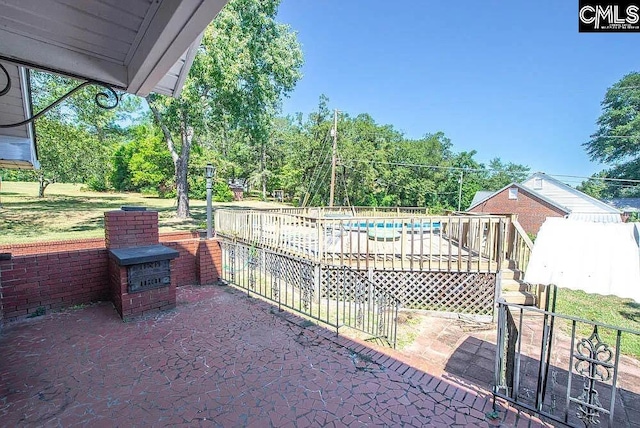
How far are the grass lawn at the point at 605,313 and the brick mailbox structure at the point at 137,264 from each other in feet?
25.6

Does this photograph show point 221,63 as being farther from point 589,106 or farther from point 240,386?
point 589,106

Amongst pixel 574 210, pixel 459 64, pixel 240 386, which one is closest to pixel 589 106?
pixel 574 210

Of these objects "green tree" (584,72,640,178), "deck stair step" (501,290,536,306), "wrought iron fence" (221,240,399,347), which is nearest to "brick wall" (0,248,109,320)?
"wrought iron fence" (221,240,399,347)

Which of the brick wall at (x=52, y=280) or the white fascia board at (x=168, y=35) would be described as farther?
the brick wall at (x=52, y=280)

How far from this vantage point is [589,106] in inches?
1684

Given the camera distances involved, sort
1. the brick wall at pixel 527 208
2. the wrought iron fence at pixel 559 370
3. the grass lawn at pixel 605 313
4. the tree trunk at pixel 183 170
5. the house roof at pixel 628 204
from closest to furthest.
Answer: the wrought iron fence at pixel 559 370, the grass lawn at pixel 605 313, the tree trunk at pixel 183 170, the brick wall at pixel 527 208, the house roof at pixel 628 204

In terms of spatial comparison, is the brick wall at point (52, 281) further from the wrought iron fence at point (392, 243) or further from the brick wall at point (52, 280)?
the wrought iron fence at point (392, 243)

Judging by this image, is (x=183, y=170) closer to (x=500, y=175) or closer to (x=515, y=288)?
(x=515, y=288)

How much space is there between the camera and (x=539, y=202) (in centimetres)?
2264

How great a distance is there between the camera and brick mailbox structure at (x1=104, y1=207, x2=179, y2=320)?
4121 millimetres

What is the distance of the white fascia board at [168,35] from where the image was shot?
111 centimetres

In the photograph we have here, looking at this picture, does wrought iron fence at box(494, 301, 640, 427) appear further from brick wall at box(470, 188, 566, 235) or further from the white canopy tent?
brick wall at box(470, 188, 566, 235)

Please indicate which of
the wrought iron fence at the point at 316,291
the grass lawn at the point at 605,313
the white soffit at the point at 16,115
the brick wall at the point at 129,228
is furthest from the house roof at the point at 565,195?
the white soffit at the point at 16,115

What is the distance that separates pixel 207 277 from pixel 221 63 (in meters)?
9.25
